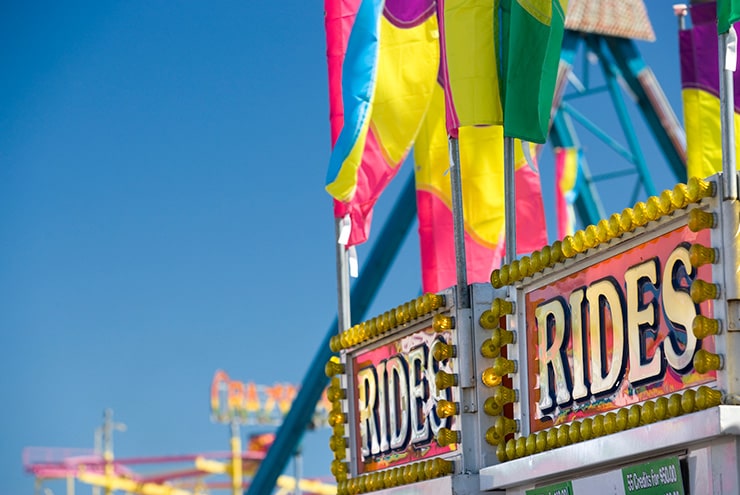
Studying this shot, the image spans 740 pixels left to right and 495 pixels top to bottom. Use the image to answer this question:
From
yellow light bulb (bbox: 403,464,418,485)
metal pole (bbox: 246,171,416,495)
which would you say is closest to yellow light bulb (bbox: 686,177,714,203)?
yellow light bulb (bbox: 403,464,418,485)

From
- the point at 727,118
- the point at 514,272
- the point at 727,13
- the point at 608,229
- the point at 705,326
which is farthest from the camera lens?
the point at 514,272

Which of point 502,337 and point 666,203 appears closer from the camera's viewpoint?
point 666,203

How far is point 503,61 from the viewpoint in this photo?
24.8 feet

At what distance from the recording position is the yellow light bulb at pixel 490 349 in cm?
727

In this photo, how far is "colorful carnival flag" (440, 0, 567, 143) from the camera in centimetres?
732

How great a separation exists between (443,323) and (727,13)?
2517mm

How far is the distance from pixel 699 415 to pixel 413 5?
433cm

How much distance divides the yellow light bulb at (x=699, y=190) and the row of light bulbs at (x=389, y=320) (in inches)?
92.2

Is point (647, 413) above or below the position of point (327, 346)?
below

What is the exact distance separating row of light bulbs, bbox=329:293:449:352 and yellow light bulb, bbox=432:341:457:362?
0.24 meters

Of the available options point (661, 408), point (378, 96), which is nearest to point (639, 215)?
point (661, 408)

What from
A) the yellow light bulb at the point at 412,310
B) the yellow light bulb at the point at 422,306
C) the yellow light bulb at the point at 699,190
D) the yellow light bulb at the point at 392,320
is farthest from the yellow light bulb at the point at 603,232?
the yellow light bulb at the point at 392,320

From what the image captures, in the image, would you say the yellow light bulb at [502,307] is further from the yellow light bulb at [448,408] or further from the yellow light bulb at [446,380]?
the yellow light bulb at [448,408]

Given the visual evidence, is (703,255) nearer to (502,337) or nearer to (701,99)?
(502,337)
